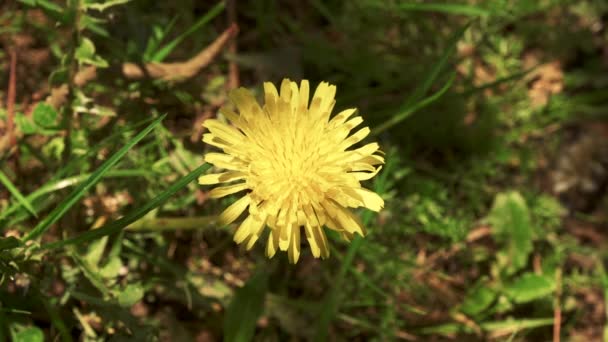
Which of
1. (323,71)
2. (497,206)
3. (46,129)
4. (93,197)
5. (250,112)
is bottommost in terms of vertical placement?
(93,197)

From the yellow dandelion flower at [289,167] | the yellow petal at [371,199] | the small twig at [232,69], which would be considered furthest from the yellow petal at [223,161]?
the small twig at [232,69]

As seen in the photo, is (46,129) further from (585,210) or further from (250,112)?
(585,210)

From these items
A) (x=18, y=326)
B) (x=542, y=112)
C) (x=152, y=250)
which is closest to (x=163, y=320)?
(x=152, y=250)

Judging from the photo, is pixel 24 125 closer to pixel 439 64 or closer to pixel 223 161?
pixel 223 161

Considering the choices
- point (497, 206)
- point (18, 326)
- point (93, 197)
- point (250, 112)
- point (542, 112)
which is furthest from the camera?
point (542, 112)


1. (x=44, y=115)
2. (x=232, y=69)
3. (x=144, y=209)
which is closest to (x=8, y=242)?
(x=144, y=209)

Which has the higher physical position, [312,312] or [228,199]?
[228,199]
